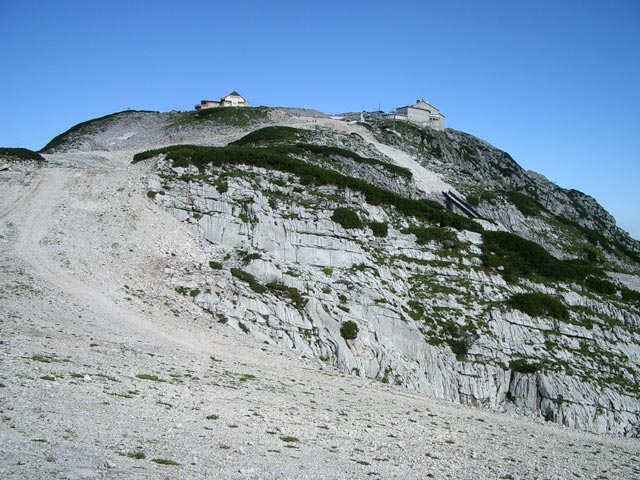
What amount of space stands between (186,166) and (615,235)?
8506 centimetres

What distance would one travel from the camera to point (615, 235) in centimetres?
9988

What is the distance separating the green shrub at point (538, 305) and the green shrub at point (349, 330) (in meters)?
14.2

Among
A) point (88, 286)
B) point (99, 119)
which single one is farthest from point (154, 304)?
point (99, 119)

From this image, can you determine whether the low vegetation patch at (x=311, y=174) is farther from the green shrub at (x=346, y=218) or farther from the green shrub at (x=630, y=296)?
the green shrub at (x=630, y=296)

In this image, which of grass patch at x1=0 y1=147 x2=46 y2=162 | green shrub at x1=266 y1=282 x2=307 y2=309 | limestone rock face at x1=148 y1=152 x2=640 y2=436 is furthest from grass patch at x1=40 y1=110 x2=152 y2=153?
green shrub at x1=266 y1=282 x2=307 y2=309

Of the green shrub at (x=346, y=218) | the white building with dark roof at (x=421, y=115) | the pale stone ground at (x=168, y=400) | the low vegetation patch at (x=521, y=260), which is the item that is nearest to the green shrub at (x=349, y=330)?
the pale stone ground at (x=168, y=400)

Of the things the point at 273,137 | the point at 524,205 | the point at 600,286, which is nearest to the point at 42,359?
the point at 600,286

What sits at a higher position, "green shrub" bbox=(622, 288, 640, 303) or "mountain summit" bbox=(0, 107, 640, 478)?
"green shrub" bbox=(622, 288, 640, 303)

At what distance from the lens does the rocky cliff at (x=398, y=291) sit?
3388 cm

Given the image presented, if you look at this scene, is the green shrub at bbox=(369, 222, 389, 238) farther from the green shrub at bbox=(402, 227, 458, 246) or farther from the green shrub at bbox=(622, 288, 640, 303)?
the green shrub at bbox=(622, 288, 640, 303)

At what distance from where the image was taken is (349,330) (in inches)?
1337

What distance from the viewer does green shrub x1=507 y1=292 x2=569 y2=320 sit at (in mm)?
41094

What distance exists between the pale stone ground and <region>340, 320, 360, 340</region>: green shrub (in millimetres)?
3587

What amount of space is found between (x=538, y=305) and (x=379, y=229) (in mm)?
13907
